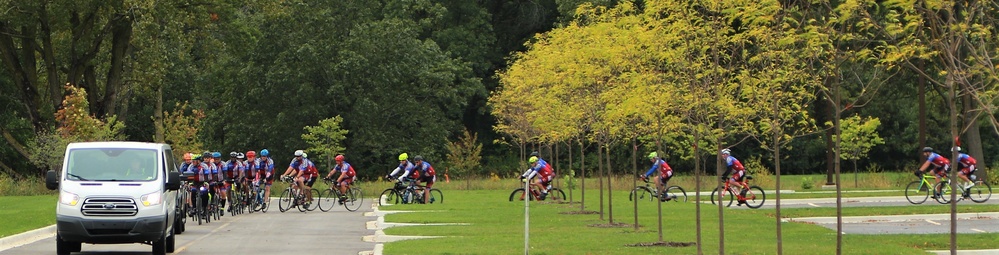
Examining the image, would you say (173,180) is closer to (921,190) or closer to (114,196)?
(114,196)

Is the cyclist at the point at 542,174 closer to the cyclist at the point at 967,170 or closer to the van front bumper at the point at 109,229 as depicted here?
the cyclist at the point at 967,170

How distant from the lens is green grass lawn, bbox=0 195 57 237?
27.8 m

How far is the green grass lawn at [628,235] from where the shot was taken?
70.1ft

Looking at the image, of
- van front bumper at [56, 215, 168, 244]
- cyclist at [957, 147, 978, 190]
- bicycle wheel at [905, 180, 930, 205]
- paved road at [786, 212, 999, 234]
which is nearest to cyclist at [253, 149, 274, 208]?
paved road at [786, 212, 999, 234]

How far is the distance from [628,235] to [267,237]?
6.67m

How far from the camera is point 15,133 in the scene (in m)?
73.1

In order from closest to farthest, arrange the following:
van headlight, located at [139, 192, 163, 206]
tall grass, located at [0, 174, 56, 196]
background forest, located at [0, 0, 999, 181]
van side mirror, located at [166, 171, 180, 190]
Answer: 1. van headlight, located at [139, 192, 163, 206]
2. van side mirror, located at [166, 171, 180, 190]
3. background forest, located at [0, 0, 999, 181]
4. tall grass, located at [0, 174, 56, 196]

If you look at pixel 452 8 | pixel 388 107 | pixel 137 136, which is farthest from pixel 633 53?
pixel 137 136

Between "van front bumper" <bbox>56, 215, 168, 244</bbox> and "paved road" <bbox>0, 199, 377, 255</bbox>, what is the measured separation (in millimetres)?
1804

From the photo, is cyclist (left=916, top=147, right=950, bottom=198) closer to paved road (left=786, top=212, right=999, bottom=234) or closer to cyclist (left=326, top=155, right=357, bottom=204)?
paved road (left=786, top=212, right=999, bottom=234)

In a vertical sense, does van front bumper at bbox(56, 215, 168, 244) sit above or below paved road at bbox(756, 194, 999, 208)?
above

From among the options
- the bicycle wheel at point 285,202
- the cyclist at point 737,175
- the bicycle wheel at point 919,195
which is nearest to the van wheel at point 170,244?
the bicycle wheel at point 285,202

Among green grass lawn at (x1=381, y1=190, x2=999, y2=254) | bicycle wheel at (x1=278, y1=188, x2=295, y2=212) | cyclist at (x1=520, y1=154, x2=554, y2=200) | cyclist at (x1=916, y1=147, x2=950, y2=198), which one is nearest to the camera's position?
green grass lawn at (x1=381, y1=190, x2=999, y2=254)

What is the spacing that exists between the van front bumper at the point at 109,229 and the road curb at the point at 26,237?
312 centimetres
